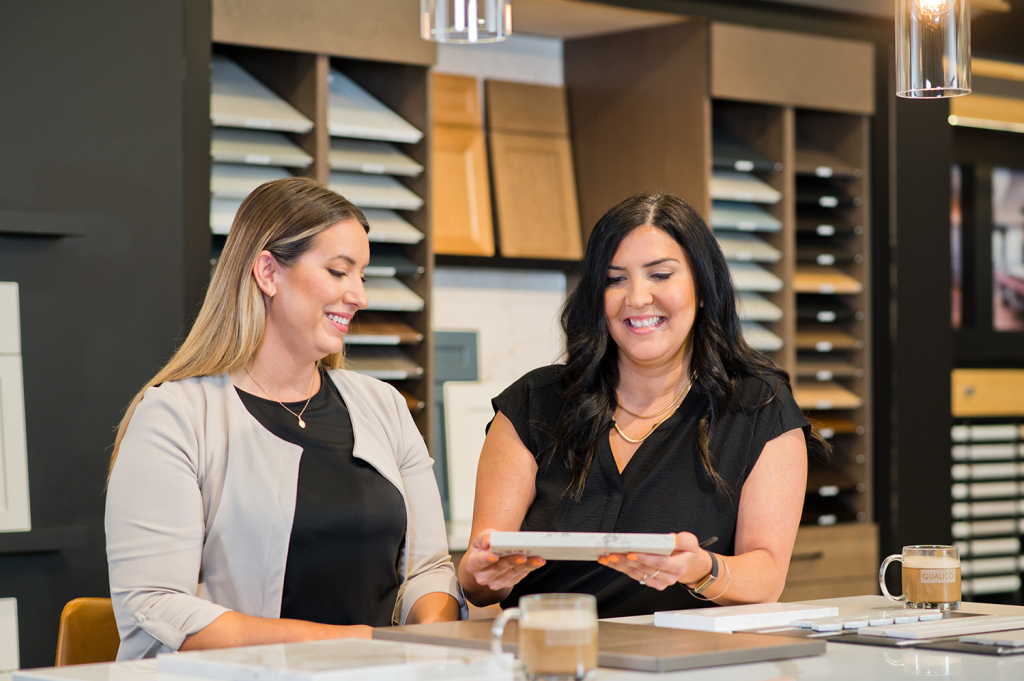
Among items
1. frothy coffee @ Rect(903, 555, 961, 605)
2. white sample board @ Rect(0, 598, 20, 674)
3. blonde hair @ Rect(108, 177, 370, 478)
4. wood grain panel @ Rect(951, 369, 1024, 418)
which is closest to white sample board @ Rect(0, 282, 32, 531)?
white sample board @ Rect(0, 598, 20, 674)

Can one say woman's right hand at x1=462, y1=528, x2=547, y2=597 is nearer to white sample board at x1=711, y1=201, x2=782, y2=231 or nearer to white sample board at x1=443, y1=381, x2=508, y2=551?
white sample board at x1=443, y1=381, x2=508, y2=551

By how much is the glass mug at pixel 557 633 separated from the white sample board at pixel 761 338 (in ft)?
9.75

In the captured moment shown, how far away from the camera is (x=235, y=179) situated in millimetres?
3270

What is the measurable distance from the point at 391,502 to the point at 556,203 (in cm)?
229

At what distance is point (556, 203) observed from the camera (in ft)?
14.0

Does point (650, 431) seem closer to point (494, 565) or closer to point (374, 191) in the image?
point (494, 565)

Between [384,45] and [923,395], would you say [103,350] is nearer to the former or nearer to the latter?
[384,45]

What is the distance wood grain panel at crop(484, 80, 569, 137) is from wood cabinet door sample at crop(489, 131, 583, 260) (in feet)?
0.11

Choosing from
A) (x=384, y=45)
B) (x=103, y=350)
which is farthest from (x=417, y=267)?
(x=103, y=350)

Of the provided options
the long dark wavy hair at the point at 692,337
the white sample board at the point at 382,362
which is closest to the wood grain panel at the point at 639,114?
the white sample board at the point at 382,362

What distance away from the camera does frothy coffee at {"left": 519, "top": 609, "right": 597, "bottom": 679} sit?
1.17 metres

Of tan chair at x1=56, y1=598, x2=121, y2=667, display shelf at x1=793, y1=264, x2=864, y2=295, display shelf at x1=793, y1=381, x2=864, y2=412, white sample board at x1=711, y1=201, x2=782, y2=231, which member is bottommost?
tan chair at x1=56, y1=598, x2=121, y2=667

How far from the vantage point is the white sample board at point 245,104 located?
3256 millimetres

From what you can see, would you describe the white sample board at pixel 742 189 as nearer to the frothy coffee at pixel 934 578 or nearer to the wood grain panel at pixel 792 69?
the wood grain panel at pixel 792 69
